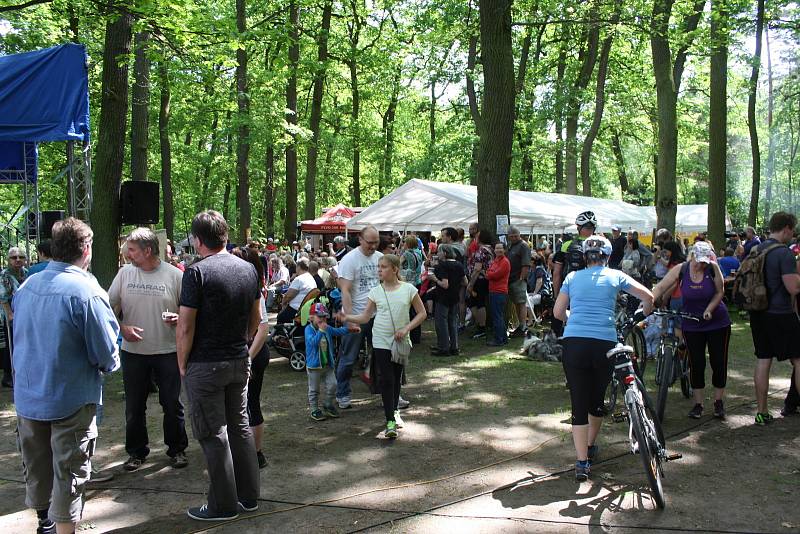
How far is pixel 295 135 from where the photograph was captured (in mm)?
21797

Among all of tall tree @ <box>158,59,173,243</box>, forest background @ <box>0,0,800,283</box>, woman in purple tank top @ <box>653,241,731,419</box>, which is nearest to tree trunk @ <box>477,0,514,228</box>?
forest background @ <box>0,0,800,283</box>

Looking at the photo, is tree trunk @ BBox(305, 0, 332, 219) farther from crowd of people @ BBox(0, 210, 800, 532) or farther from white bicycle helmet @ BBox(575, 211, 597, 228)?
crowd of people @ BBox(0, 210, 800, 532)

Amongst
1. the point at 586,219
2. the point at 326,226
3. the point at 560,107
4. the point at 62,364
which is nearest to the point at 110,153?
the point at 586,219

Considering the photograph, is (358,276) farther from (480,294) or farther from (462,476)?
(480,294)

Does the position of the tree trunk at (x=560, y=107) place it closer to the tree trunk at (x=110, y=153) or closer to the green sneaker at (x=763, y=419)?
the tree trunk at (x=110, y=153)

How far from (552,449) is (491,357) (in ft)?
14.8

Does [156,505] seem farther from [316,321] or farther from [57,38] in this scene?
[57,38]

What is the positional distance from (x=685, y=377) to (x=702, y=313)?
1186 mm

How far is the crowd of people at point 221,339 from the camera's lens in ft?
12.6

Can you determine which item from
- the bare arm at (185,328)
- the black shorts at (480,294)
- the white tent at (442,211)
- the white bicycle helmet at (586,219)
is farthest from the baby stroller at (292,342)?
the white tent at (442,211)

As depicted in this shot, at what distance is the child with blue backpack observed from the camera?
683cm

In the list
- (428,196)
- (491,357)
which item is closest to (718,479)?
(491,357)

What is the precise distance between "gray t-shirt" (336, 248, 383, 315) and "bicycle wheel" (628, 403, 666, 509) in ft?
10.8

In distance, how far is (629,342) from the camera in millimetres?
8523
